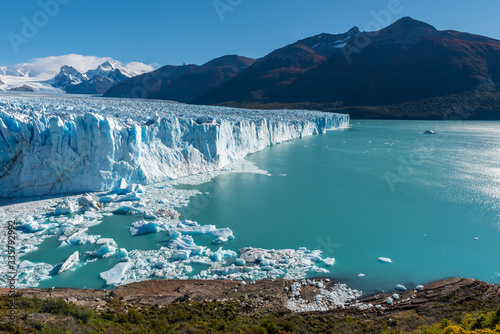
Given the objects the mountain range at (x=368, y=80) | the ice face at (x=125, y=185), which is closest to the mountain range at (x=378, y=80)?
the mountain range at (x=368, y=80)

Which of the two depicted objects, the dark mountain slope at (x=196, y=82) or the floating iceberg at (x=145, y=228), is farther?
the dark mountain slope at (x=196, y=82)

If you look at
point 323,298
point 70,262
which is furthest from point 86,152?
point 323,298

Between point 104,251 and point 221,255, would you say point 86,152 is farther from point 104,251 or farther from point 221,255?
point 221,255

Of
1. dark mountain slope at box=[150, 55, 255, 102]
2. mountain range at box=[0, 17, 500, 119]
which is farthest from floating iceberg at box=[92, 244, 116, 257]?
dark mountain slope at box=[150, 55, 255, 102]

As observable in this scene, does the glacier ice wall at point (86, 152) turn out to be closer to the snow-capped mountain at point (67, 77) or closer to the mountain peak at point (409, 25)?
the mountain peak at point (409, 25)

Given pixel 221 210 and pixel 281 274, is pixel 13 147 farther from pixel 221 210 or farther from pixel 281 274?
pixel 281 274

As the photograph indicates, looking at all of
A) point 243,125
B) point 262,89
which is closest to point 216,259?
point 243,125
